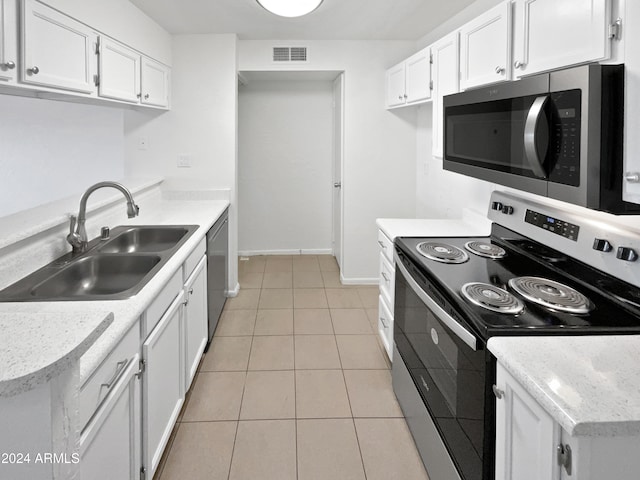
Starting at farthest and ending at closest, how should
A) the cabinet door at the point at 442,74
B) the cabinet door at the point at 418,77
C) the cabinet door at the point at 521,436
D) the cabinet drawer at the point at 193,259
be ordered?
the cabinet door at the point at 418,77 < the cabinet door at the point at 442,74 < the cabinet drawer at the point at 193,259 < the cabinet door at the point at 521,436

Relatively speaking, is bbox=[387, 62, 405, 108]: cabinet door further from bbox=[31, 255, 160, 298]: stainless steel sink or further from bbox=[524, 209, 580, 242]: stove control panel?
bbox=[31, 255, 160, 298]: stainless steel sink

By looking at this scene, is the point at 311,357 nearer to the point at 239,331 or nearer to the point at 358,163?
the point at 239,331

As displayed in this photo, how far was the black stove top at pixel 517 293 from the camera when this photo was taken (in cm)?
133

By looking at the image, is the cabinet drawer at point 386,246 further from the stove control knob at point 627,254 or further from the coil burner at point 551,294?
the stove control knob at point 627,254

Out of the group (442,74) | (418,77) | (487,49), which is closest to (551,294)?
(487,49)

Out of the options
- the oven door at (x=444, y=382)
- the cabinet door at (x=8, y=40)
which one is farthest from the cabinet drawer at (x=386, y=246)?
the cabinet door at (x=8, y=40)

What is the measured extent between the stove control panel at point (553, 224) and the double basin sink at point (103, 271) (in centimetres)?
161

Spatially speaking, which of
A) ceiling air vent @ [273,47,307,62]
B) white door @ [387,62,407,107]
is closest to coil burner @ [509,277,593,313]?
white door @ [387,62,407,107]

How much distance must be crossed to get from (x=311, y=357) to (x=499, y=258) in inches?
58.3

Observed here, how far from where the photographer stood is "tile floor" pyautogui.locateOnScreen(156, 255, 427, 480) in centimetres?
206

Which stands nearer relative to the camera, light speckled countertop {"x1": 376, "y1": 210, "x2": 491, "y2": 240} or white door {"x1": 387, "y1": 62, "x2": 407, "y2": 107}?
light speckled countertop {"x1": 376, "y1": 210, "x2": 491, "y2": 240}

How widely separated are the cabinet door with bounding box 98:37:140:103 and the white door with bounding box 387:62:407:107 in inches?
78.6

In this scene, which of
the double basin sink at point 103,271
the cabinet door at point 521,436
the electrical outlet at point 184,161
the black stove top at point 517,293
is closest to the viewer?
the cabinet door at point 521,436

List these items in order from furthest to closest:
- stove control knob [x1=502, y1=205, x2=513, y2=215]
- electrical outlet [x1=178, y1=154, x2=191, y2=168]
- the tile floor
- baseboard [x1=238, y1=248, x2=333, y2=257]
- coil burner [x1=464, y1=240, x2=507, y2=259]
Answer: baseboard [x1=238, y1=248, x2=333, y2=257], electrical outlet [x1=178, y1=154, x2=191, y2=168], stove control knob [x1=502, y1=205, x2=513, y2=215], coil burner [x1=464, y1=240, x2=507, y2=259], the tile floor
